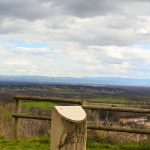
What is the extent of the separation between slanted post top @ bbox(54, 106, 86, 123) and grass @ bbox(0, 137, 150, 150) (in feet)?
20.8

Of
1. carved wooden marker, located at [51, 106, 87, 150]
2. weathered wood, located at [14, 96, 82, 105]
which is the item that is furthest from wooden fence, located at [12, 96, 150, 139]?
carved wooden marker, located at [51, 106, 87, 150]

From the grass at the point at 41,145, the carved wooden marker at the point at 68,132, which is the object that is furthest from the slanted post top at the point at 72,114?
the grass at the point at 41,145

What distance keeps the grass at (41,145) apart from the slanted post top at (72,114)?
20.8ft

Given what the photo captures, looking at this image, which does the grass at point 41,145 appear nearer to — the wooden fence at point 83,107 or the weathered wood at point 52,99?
the wooden fence at point 83,107

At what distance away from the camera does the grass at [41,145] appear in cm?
949

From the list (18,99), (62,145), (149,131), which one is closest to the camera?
(62,145)

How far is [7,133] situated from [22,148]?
5.49 feet

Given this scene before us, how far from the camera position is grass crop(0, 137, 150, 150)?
31.1ft

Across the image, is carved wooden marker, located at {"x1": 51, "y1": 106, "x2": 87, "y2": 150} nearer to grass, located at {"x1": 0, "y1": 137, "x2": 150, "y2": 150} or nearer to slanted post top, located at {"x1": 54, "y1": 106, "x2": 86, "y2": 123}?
slanted post top, located at {"x1": 54, "y1": 106, "x2": 86, "y2": 123}

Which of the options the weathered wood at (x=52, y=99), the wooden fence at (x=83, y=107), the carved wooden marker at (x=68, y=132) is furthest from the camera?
the weathered wood at (x=52, y=99)

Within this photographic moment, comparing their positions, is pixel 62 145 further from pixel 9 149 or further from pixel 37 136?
pixel 37 136

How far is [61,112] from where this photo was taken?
10.0ft

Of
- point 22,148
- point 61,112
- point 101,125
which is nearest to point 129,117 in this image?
point 101,125

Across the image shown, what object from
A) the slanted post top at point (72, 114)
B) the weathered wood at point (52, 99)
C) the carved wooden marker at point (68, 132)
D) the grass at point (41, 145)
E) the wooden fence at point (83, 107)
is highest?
the slanted post top at point (72, 114)
